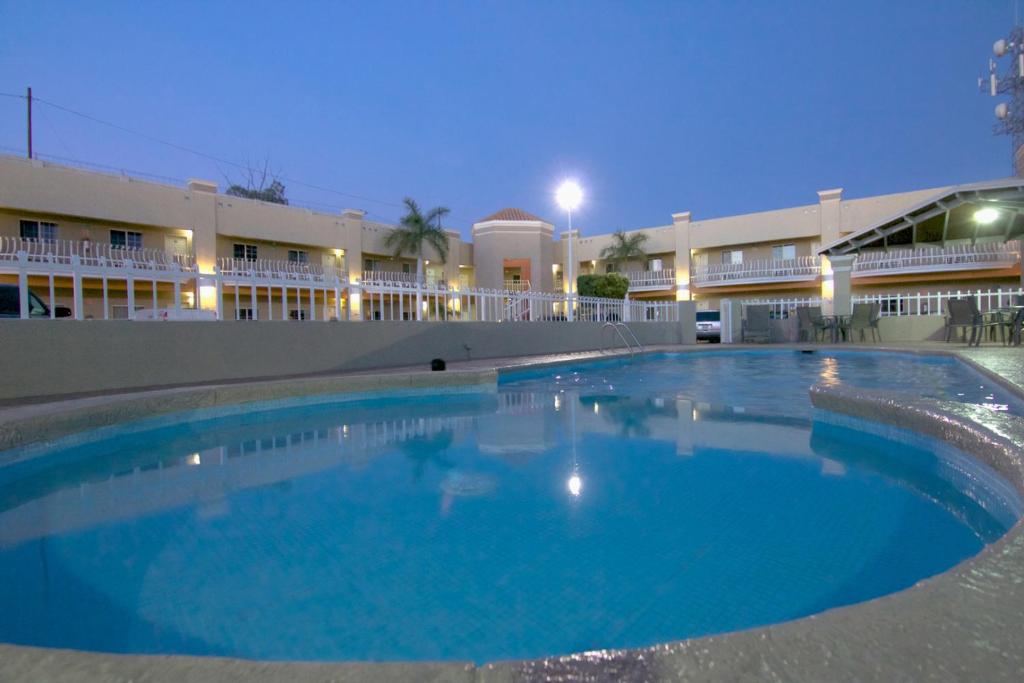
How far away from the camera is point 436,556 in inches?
89.8

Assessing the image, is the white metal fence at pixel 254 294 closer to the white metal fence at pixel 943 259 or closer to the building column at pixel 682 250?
the building column at pixel 682 250

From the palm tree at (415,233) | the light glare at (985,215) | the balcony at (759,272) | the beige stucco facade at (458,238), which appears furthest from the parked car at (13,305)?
the balcony at (759,272)

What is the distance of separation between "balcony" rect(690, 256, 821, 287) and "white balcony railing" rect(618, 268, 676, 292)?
44.9 inches

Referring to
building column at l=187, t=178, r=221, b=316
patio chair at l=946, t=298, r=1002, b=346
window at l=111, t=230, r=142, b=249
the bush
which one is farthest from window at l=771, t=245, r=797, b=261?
window at l=111, t=230, r=142, b=249

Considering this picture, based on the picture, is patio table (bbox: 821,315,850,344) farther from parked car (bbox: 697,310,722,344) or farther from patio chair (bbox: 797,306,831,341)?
parked car (bbox: 697,310,722,344)

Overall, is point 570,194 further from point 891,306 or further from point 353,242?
point 891,306

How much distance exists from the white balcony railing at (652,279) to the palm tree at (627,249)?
2.88ft

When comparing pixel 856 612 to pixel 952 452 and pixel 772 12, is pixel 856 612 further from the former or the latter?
pixel 772 12

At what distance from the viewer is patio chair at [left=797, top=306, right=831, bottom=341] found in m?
15.3

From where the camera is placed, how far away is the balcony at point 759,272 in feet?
82.9

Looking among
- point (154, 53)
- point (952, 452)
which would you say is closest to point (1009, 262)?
point (952, 452)

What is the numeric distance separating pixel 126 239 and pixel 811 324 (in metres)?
24.2

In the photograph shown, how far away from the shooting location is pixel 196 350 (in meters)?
6.66

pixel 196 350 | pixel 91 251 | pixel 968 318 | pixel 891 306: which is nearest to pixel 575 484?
pixel 196 350
